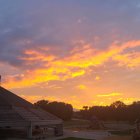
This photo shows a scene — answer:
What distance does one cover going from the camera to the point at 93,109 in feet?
378

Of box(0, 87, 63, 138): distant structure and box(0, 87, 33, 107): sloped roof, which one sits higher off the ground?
box(0, 87, 33, 107): sloped roof

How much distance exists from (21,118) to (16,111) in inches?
75.0

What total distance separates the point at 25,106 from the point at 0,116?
258 inches

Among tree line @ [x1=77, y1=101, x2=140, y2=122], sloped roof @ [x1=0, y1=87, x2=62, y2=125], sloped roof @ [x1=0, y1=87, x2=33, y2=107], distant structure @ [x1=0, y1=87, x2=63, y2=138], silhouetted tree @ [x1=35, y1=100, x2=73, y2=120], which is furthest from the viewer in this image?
silhouetted tree @ [x1=35, y1=100, x2=73, y2=120]

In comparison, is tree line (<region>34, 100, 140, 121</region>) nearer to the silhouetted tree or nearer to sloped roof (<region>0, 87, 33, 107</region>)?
the silhouetted tree

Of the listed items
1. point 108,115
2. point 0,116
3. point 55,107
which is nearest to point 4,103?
point 0,116

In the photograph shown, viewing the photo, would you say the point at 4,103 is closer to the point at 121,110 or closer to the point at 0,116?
the point at 0,116

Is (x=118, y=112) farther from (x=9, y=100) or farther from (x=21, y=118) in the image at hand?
(x=21, y=118)

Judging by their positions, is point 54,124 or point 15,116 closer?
point 15,116

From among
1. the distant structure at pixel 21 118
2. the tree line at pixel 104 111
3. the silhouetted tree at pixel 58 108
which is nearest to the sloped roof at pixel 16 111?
the distant structure at pixel 21 118

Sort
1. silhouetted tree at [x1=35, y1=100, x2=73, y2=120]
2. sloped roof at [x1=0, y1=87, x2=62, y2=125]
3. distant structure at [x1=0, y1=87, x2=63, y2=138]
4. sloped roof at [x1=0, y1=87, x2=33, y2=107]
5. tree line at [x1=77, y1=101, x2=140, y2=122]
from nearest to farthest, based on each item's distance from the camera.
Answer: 1. distant structure at [x1=0, y1=87, x2=63, y2=138]
2. sloped roof at [x1=0, y1=87, x2=62, y2=125]
3. sloped roof at [x1=0, y1=87, x2=33, y2=107]
4. tree line at [x1=77, y1=101, x2=140, y2=122]
5. silhouetted tree at [x1=35, y1=100, x2=73, y2=120]

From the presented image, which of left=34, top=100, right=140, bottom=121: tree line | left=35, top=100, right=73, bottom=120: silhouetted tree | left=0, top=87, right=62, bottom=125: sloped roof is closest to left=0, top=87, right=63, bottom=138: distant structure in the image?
left=0, top=87, right=62, bottom=125: sloped roof

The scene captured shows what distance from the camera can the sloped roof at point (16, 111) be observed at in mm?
38281

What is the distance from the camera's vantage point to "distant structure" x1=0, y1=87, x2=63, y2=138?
3756 centimetres
